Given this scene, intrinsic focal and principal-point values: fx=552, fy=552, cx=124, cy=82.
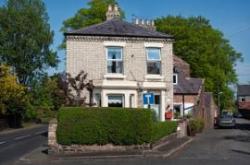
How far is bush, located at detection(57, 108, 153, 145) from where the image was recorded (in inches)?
944

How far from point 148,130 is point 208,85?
5694cm

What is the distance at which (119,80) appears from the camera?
3603cm

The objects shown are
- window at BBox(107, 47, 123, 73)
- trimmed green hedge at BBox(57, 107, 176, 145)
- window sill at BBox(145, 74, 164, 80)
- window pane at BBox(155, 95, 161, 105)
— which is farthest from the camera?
window pane at BBox(155, 95, 161, 105)

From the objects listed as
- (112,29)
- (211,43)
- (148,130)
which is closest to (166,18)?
(211,43)

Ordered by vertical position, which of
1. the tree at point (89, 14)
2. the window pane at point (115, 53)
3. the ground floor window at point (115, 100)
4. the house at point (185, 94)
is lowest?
the ground floor window at point (115, 100)

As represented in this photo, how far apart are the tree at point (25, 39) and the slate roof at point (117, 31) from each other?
32635 millimetres

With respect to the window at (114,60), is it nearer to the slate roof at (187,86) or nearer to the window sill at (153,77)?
the window sill at (153,77)

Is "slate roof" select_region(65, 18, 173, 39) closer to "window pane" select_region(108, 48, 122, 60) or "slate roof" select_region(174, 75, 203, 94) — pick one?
"window pane" select_region(108, 48, 122, 60)

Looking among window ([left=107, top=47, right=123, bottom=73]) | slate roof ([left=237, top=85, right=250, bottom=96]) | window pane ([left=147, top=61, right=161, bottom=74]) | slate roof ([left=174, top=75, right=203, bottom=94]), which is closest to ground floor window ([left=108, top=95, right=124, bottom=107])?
window ([left=107, top=47, right=123, bottom=73])

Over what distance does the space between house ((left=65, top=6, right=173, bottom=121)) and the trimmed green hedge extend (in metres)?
11.2

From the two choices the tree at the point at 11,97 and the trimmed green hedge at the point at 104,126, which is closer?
the trimmed green hedge at the point at 104,126

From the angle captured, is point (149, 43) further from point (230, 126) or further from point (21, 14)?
point (21, 14)

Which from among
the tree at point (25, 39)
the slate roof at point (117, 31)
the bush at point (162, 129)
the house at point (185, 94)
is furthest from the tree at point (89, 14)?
the bush at point (162, 129)

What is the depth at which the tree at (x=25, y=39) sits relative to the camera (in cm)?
6906
